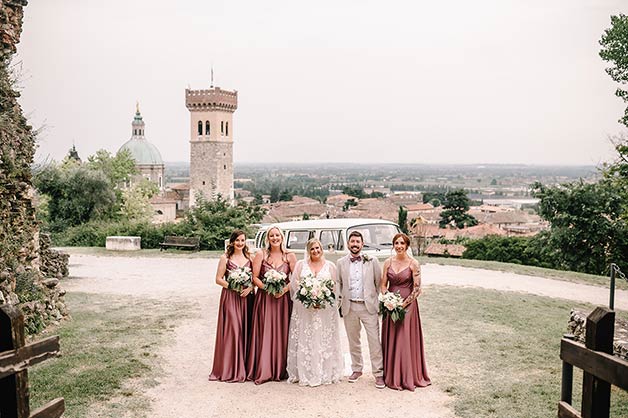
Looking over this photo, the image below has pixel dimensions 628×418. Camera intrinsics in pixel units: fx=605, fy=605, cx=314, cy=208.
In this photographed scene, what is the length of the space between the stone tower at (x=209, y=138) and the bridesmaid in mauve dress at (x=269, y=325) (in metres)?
83.0

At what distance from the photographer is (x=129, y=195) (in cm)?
5569

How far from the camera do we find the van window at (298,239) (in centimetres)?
1376

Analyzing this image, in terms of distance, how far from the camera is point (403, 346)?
8125mm

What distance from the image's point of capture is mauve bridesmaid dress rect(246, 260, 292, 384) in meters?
8.41

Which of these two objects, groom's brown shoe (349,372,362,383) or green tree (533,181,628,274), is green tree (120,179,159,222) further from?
groom's brown shoe (349,372,362,383)

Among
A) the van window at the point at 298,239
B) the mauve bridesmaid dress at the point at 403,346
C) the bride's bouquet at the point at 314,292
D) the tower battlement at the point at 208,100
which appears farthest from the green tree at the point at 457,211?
the bride's bouquet at the point at 314,292

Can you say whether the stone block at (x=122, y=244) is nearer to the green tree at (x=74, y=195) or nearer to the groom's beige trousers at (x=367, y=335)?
the green tree at (x=74, y=195)

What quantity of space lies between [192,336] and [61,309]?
10.0ft

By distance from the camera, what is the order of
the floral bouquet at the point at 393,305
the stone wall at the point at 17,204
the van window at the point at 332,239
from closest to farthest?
the floral bouquet at the point at 393,305 < the stone wall at the point at 17,204 < the van window at the point at 332,239

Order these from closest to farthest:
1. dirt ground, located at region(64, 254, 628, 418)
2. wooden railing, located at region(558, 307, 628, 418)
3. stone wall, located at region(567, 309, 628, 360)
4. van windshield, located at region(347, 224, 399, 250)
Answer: wooden railing, located at region(558, 307, 628, 418) < dirt ground, located at region(64, 254, 628, 418) < stone wall, located at region(567, 309, 628, 360) < van windshield, located at region(347, 224, 399, 250)

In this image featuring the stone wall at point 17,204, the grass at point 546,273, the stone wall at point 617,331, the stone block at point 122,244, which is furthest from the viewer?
the stone block at point 122,244

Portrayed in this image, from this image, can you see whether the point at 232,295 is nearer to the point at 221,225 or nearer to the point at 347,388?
the point at 347,388

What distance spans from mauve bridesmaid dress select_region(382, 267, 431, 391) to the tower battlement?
8629 cm

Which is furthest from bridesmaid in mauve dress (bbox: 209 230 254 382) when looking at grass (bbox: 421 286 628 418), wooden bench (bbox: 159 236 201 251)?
wooden bench (bbox: 159 236 201 251)
